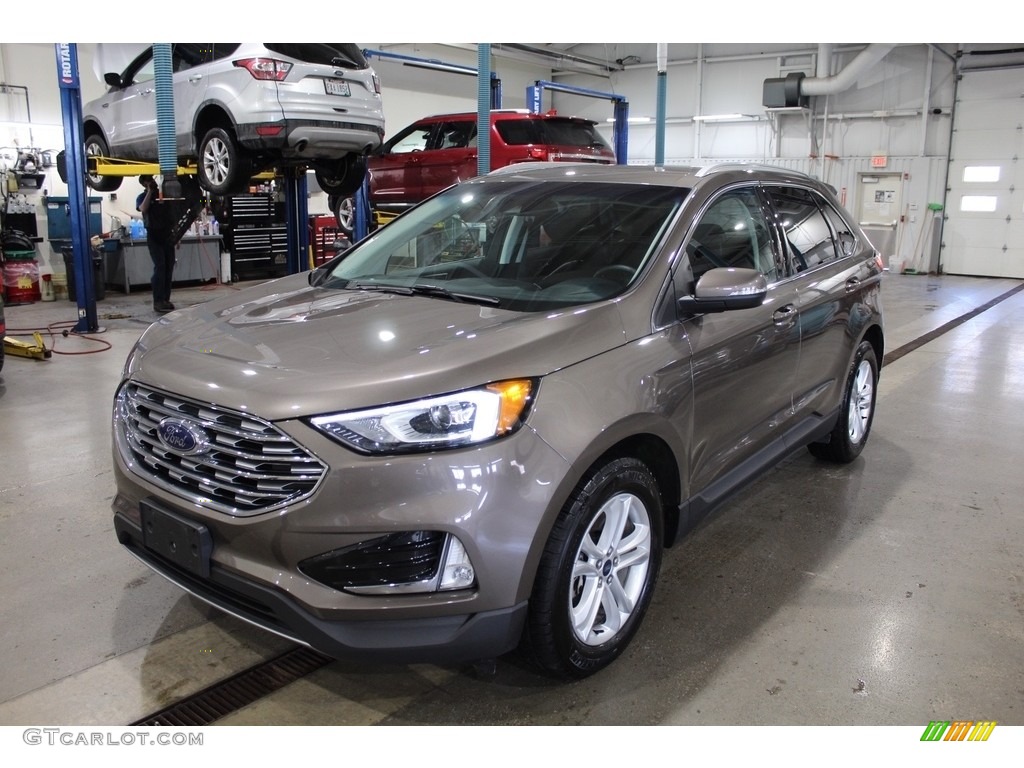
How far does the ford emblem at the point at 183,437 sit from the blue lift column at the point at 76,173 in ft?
21.8

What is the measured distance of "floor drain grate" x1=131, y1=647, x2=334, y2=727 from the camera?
2225mm

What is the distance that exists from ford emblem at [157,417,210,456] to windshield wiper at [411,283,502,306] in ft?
2.90

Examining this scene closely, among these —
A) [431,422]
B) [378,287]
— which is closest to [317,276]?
[378,287]

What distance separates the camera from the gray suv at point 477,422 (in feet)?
6.33

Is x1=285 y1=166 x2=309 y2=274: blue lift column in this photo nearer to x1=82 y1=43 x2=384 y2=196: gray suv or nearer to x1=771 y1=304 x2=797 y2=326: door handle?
x1=82 y1=43 x2=384 y2=196: gray suv

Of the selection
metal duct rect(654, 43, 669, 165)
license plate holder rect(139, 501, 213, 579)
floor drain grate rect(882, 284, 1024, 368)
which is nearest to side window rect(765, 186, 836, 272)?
license plate holder rect(139, 501, 213, 579)

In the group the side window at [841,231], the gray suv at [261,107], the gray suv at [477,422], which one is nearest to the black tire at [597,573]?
the gray suv at [477,422]

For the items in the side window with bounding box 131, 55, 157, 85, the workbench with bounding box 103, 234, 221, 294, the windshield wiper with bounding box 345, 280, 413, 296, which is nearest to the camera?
the windshield wiper with bounding box 345, 280, 413, 296

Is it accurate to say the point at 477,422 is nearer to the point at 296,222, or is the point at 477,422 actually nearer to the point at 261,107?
the point at 261,107

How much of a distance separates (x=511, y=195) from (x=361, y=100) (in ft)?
15.1

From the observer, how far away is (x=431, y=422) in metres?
1.95

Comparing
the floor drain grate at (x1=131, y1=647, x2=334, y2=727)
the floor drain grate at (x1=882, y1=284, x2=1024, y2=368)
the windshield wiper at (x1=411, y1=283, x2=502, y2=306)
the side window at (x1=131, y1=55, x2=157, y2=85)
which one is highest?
the side window at (x1=131, y1=55, x2=157, y2=85)

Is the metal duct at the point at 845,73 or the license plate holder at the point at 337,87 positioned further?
the metal duct at the point at 845,73

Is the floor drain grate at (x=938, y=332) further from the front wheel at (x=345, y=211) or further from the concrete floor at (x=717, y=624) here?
the front wheel at (x=345, y=211)
